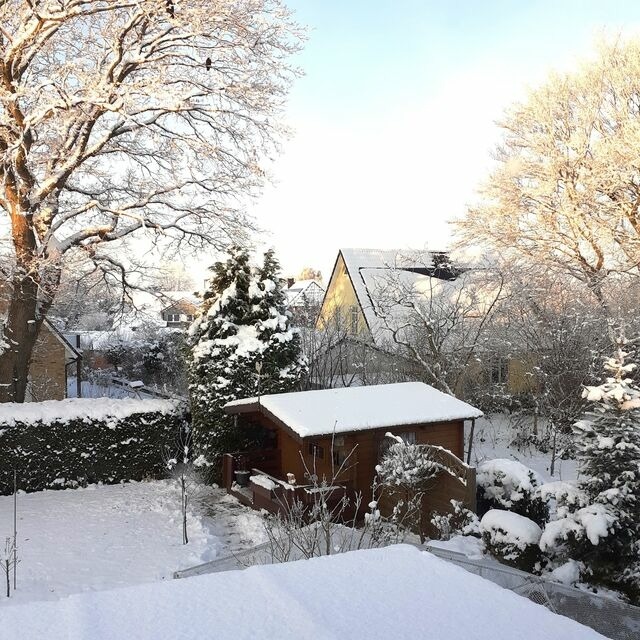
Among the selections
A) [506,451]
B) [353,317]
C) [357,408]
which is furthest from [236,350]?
[353,317]

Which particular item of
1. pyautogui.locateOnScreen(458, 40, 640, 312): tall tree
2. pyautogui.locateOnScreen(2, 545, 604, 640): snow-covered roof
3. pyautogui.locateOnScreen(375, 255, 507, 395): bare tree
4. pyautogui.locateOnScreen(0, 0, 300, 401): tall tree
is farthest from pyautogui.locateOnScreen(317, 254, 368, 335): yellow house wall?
pyautogui.locateOnScreen(2, 545, 604, 640): snow-covered roof

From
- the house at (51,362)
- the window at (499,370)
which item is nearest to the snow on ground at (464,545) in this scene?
the window at (499,370)

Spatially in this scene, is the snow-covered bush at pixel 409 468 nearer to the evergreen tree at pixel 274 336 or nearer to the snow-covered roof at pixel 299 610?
the evergreen tree at pixel 274 336

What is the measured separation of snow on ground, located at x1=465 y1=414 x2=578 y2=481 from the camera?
1522cm

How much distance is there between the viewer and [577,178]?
2030 centimetres

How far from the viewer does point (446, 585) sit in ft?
10.5

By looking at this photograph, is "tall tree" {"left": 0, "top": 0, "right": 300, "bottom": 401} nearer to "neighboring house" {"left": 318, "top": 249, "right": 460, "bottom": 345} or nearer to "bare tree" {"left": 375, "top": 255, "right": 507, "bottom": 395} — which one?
"bare tree" {"left": 375, "top": 255, "right": 507, "bottom": 395}

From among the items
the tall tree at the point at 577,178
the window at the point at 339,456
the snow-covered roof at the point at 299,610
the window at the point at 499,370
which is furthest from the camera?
the window at the point at 499,370

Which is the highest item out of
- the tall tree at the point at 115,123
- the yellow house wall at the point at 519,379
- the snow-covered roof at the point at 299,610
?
the tall tree at the point at 115,123

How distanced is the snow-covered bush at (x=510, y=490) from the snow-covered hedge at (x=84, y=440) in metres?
7.77

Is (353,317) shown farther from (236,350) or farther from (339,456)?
(339,456)

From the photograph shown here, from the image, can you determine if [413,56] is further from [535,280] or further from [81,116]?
[535,280]

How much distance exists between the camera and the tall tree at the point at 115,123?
12508 mm

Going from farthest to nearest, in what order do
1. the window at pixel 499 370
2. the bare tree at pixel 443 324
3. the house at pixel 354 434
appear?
the window at pixel 499 370 → the bare tree at pixel 443 324 → the house at pixel 354 434
